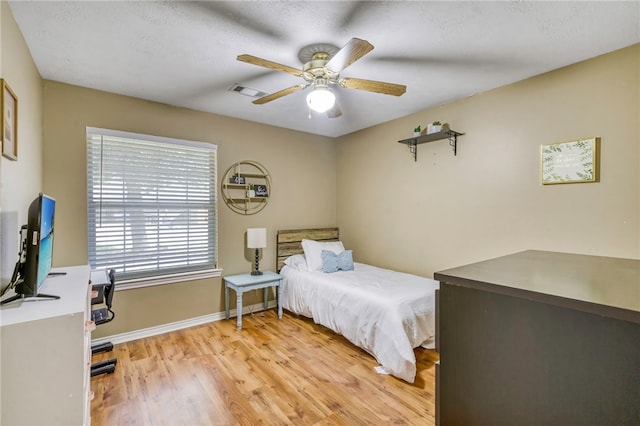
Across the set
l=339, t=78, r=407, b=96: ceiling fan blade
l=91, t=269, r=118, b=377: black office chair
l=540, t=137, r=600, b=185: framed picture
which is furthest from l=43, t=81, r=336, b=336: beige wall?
l=540, t=137, r=600, b=185: framed picture

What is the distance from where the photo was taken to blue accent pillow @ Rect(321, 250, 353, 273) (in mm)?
3576

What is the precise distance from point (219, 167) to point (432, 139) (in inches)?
97.6

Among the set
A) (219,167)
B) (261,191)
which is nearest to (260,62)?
(219,167)

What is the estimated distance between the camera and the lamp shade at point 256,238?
3.62 meters

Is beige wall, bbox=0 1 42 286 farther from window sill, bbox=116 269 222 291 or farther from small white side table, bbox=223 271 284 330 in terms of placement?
small white side table, bbox=223 271 284 330

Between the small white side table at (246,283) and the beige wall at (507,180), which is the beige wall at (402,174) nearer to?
the beige wall at (507,180)

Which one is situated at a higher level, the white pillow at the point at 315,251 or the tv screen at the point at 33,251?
the tv screen at the point at 33,251

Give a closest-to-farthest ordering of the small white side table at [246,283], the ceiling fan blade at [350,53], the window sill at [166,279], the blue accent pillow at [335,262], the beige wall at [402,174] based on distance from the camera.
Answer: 1. the ceiling fan blade at [350,53]
2. the beige wall at [402,174]
3. the window sill at [166,279]
4. the small white side table at [246,283]
5. the blue accent pillow at [335,262]

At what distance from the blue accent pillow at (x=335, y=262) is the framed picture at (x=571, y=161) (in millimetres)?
2098

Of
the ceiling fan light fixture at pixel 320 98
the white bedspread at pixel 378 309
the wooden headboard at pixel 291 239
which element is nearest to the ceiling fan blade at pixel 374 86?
the ceiling fan light fixture at pixel 320 98

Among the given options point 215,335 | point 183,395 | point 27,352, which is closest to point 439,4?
point 27,352

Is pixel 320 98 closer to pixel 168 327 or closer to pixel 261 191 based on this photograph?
pixel 261 191

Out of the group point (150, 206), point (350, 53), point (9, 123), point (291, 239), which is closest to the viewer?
point (9, 123)

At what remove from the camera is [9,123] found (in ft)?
5.41
